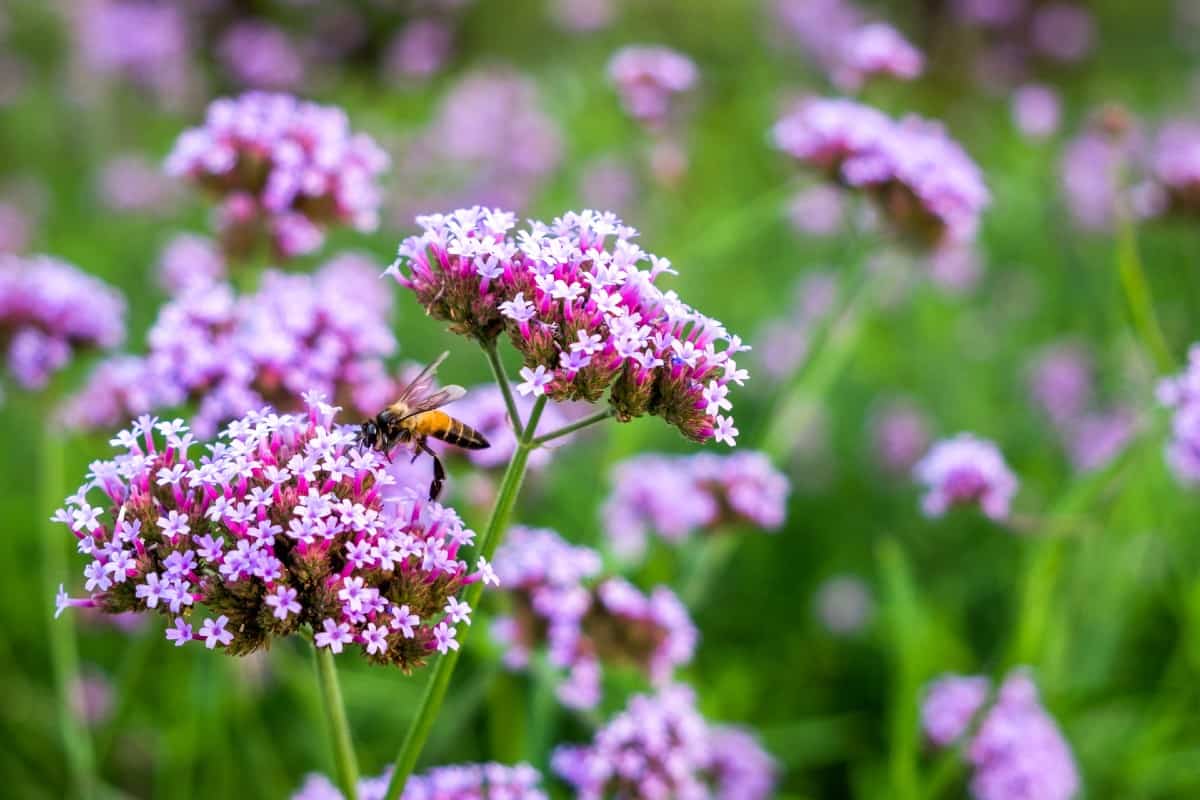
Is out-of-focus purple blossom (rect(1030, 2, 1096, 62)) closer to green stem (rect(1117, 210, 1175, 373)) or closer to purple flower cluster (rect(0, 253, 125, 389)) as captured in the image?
green stem (rect(1117, 210, 1175, 373))

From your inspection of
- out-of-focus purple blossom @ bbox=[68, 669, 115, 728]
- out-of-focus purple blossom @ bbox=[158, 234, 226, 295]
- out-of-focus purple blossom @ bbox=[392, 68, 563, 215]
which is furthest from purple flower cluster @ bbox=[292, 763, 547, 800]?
out-of-focus purple blossom @ bbox=[392, 68, 563, 215]

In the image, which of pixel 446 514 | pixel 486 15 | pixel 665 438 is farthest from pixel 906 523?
pixel 486 15

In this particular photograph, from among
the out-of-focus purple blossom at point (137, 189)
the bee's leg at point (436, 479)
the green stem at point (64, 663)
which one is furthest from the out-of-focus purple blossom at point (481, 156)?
the bee's leg at point (436, 479)

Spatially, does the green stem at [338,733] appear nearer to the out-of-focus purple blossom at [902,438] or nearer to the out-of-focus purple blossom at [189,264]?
the out-of-focus purple blossom at [189,264]

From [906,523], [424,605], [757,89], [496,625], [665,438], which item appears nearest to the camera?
[424,605]

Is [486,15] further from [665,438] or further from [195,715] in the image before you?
[195,715]

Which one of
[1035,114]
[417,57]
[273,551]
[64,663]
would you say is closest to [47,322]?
[64,663]
